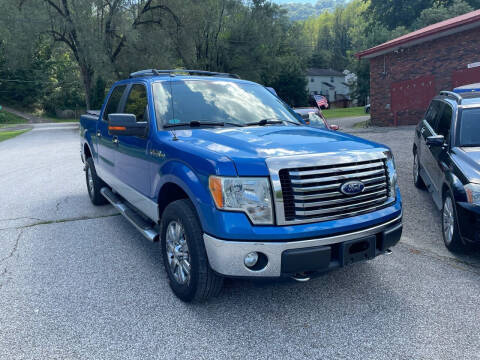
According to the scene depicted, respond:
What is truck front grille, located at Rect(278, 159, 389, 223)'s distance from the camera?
303cm

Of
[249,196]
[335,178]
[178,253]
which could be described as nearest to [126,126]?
[178,253]

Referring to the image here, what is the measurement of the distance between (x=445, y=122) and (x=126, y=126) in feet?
15.3

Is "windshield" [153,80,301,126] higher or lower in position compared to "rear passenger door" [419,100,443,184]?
higher

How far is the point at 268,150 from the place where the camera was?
3.20 meters

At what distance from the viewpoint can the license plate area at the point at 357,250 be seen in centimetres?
310

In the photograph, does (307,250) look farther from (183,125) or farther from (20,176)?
(20,176)

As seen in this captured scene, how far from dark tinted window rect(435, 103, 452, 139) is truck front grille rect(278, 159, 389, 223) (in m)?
3.08

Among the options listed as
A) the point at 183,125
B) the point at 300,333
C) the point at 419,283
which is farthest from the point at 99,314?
the point at 419,283

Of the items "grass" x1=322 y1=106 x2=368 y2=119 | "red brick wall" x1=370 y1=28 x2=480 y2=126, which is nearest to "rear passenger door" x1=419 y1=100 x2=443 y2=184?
"red brick wall" x1=370 y1=28 x2=480 y2=126

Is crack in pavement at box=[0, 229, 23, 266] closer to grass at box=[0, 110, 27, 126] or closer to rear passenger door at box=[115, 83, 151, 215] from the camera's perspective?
rear passenger door at box=[115, 83, 151, 215]

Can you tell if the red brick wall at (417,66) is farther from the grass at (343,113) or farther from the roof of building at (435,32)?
the grass at (343,113)

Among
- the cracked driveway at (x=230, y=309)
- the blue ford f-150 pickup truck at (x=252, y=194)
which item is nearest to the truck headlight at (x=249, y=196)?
the blue ford f-150 pickup truck at (x=252, y=194)

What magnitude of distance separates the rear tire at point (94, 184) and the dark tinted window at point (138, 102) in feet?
6.28

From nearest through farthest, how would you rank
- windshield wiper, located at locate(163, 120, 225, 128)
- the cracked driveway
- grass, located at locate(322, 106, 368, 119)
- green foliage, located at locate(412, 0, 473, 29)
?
the cracked driveway → windshield wiper, located at locate(163, 120, 225, 128) → grass, located at locate(322, 106, 368, 119) → green foliage, located at locate(412, 0, 473, 29)
